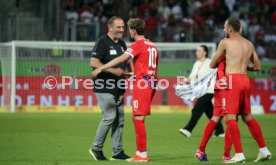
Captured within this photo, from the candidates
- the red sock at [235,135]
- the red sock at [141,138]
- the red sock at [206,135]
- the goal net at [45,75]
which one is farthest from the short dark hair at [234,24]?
the goal net at [45,75]

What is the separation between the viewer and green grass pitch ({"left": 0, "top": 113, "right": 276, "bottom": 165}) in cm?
1308

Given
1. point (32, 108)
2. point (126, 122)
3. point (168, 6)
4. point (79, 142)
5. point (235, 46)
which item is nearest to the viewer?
point (235, 46)

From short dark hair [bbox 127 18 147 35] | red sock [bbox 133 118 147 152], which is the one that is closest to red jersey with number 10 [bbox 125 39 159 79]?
short dark hair [bbox 127 18 147 35]

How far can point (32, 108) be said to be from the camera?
28.6 metres

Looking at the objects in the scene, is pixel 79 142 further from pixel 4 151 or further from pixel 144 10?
pixel 144 10

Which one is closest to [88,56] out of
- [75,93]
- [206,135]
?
[75,93]

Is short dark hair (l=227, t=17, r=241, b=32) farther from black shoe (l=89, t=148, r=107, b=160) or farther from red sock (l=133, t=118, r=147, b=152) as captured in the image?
black shoe (l=89, t=148, r=107, b=160)

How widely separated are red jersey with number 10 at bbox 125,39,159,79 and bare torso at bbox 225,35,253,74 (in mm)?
1285

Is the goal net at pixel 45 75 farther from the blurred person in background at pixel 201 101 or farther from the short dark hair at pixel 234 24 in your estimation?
the short dark hair at pixel 234 24

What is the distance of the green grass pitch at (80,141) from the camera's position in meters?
13.1

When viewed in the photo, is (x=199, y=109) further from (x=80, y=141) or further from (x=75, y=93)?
(x=75, y=93)

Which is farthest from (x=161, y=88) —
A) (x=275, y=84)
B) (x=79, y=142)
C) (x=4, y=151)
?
(x=4, y=151)

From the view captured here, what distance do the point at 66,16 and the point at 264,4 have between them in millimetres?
10226

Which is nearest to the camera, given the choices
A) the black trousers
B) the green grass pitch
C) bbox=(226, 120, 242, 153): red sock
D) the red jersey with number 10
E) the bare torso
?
bbox=(226, 120, 242, 153): red sock
